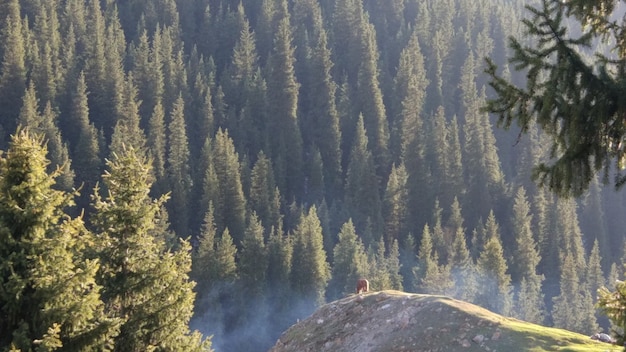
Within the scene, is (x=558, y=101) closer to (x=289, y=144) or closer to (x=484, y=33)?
(x=289, y=144)

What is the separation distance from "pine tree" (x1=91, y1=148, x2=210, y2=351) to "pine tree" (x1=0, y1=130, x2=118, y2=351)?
7.56 feet

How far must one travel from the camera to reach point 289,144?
107 meters

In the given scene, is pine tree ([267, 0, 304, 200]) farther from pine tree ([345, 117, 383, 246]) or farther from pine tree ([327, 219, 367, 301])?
pine tree ([327, 219, 367, 301])

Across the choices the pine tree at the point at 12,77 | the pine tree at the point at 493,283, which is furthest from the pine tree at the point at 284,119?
the pine tree at the point at 493,283

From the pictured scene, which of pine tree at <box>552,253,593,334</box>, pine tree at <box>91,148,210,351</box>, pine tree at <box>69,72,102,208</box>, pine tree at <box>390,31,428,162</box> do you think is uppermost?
pine tree at <box>390,31,428,162</box>

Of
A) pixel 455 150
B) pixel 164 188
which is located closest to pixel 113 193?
pixel 164 188

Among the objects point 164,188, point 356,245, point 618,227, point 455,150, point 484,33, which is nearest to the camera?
point 356,245

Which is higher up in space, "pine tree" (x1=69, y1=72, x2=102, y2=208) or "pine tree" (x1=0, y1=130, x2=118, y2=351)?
"pine tree" (x1=69, y1=72, x2=102, y2=208)

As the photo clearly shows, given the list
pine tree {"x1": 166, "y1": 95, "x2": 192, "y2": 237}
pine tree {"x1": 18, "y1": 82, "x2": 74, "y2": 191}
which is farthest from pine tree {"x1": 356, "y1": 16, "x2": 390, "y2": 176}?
pine tree {"x1": 18, "y1": 82, "x2": 74, "y2": 191}

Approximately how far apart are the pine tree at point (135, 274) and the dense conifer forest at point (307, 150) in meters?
28.7

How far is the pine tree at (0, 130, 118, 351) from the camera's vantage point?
15.5m

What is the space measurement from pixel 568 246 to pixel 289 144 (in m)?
38.9

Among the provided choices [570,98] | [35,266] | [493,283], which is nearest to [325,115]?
[493,283]

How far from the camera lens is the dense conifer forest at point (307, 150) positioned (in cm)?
7650
